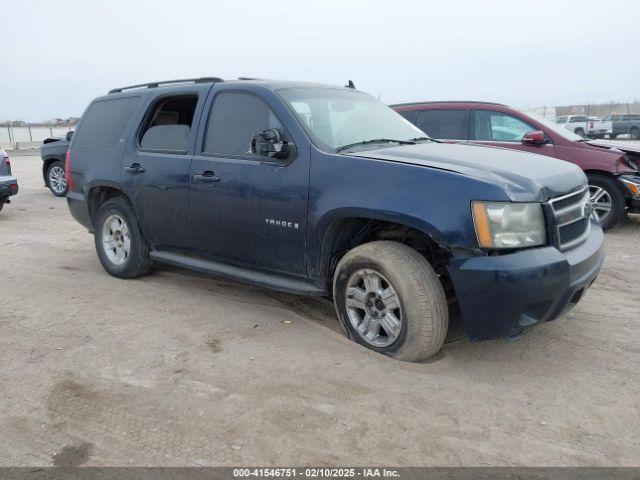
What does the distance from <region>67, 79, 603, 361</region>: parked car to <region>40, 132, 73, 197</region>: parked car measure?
740 centimetres

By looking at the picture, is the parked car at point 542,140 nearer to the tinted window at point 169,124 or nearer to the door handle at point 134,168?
the tinted window at point 169,124

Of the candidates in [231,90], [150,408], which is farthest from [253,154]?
[150,408]

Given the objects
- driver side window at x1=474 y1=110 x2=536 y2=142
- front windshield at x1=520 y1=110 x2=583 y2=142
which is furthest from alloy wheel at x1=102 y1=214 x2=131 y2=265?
front windshield at x1=520 y1=110 x2=583 y2=142

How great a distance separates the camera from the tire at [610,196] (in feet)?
23.7

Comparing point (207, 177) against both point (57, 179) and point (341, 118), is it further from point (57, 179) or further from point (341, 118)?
point (57, 179)

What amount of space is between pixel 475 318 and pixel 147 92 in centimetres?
380

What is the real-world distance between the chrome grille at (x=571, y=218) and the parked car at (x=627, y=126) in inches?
1287

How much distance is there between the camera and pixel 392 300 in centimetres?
354

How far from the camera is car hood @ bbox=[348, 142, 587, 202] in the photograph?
3266mm

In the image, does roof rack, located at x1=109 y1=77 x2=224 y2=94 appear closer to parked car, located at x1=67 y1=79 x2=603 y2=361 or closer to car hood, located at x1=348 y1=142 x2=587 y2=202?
parked car, located at x1=67 y1=79 x2=603 y2=361

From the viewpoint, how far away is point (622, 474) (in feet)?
8.13

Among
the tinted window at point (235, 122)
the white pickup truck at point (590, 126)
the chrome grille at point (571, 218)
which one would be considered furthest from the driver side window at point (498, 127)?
the white pickup truck at point (590, 126)

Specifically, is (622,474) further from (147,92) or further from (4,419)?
(147,92)

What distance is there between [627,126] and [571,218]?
33311mm
